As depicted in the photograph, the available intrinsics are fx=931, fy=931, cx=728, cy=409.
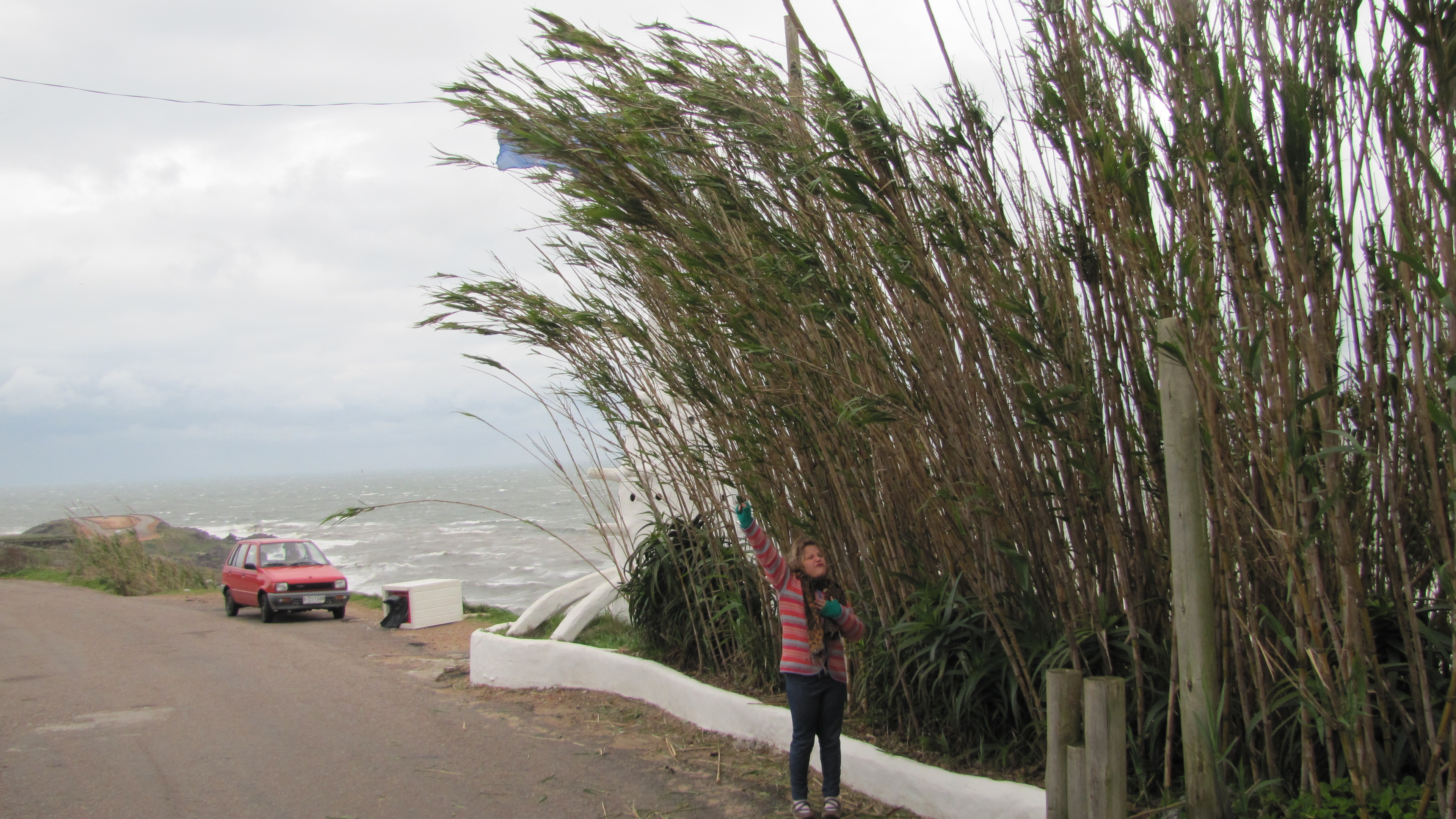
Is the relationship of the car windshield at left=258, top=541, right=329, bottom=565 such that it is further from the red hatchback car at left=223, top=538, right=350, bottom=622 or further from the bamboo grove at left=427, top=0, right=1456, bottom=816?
the bamboo grove at left=427, top=0, right=1456, bottom=816

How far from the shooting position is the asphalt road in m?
4.54

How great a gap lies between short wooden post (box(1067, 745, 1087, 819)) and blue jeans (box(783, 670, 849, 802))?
1.35 metres

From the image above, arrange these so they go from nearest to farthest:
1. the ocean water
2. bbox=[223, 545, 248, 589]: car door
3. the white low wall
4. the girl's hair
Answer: the white low wall, the girl's hair, bbox=[223, 545, 248, 589]: car door, the ocean water

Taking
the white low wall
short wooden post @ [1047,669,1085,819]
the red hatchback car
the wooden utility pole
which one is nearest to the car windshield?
the red hatchback car

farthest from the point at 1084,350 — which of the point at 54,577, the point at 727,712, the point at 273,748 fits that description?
the point at 54,577

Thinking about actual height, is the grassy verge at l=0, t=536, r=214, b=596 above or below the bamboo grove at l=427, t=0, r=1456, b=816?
below

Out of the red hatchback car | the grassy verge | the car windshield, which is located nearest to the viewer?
the red hatchback car

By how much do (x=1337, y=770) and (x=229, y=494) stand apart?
150m

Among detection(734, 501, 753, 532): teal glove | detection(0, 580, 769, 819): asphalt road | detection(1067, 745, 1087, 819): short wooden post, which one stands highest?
detection(734, 501, 753, 532): teal glove

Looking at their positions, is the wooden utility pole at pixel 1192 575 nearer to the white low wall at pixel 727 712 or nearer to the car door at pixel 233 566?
the white low wall at pixel 727 712

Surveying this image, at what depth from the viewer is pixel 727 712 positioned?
5.46 metres

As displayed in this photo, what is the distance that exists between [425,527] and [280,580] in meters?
48.1

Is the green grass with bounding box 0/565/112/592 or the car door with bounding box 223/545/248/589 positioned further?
the green grass with bounding box 0/565/112/592

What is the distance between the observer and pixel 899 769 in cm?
416
